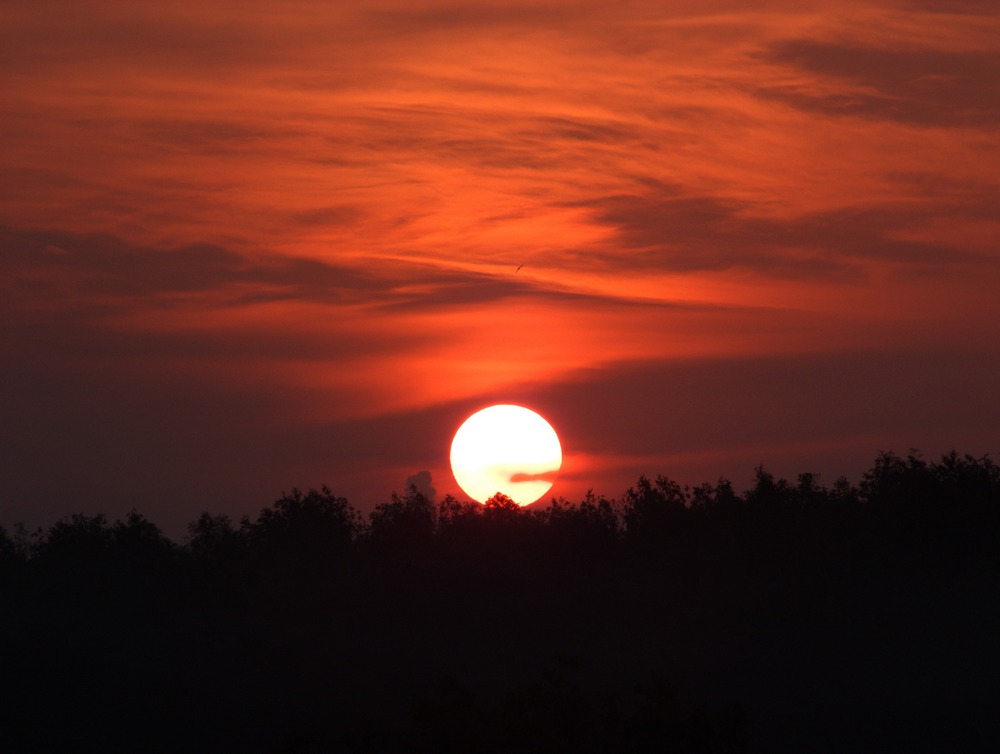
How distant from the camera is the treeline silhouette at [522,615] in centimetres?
6022

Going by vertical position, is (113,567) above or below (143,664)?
above

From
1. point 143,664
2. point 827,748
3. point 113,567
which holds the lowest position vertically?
point 827,748

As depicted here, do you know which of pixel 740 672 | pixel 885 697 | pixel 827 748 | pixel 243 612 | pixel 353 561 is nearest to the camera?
pixel 827 748

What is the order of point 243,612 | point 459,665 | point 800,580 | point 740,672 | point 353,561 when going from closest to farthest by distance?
point 740,672, point 459,665, point 800,580, point 243,612, point 353,561

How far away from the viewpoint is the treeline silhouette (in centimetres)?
6022

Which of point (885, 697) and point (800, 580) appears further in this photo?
point (800, 580)

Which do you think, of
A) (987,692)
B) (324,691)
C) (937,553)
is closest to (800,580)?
(937,553)

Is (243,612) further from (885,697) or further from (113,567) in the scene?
(885,697)

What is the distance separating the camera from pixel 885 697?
57125 millimetres

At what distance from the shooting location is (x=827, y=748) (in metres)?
52.5

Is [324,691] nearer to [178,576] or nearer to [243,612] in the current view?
[243,612]

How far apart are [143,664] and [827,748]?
38.8m

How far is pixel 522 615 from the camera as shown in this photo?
7638 cm

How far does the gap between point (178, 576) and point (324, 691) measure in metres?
25.3
